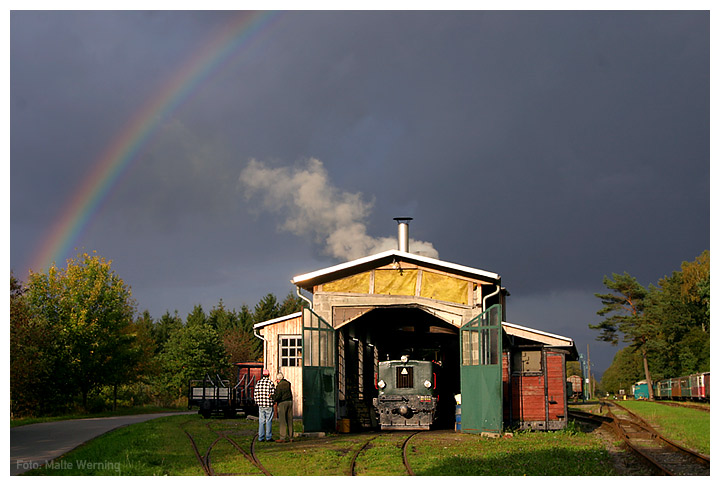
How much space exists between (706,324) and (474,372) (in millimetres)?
59998

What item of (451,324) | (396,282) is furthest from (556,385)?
(396,282)

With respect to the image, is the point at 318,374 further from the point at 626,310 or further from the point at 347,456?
the point at 626,310

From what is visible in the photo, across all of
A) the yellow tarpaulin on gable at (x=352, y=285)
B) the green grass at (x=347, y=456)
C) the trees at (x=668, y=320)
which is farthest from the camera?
the trees at (x=668, y=320)

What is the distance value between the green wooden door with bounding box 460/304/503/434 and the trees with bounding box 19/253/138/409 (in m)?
23.5

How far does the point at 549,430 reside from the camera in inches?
837

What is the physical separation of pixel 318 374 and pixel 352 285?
299 cm

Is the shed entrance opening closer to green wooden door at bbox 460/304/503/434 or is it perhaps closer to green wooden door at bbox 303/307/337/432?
green wooden door at bbox 303/307/337/432

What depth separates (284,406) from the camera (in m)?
18.6

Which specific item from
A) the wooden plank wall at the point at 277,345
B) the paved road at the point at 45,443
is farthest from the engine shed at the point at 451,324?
the wooden plank wall at the point at 277,345

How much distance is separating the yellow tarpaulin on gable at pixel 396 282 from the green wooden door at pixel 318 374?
2.07 m

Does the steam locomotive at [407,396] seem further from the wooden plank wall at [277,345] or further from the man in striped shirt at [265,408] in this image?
the wooden plank wall at [277,345]

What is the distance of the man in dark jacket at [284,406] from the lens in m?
18.5

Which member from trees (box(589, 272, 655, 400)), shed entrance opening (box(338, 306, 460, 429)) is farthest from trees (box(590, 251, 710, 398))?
shed entrance opening (box(338, 306, 460, 429))

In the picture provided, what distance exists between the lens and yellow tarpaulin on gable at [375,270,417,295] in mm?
21734
